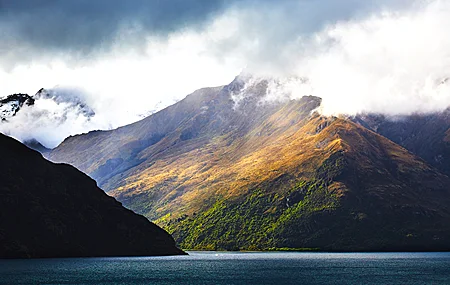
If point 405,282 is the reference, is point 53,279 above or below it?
above

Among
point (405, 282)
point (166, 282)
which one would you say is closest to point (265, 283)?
point (166, 282)

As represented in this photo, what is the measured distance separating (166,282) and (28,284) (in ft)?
146

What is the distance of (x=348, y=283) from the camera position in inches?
7682

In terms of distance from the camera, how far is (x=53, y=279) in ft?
629

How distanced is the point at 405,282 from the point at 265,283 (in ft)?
149

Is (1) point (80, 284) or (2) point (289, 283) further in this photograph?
(2) point (289, 283)

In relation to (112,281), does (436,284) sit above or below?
below

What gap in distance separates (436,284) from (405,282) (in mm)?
10068

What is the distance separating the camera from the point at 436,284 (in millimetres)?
193375

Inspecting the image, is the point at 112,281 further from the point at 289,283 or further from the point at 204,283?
the point at 289,283

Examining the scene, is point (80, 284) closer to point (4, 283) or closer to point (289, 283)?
point (4, 283)

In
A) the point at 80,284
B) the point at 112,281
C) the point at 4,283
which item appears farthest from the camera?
the point at 112,281

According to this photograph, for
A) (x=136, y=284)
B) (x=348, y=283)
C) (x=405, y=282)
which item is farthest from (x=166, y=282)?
(x=405, y=282)

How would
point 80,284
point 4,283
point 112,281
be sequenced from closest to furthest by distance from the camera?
point 4,283 → point 80,284 → point 112,281
